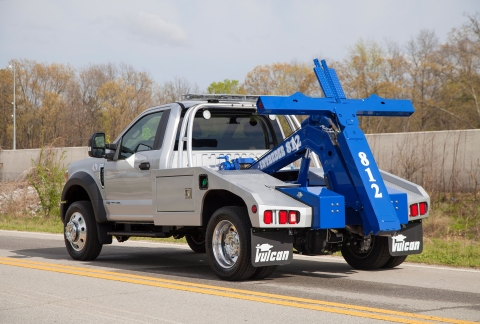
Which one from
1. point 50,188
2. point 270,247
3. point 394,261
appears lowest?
point 394,261

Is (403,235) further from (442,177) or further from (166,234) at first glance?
(442,177)

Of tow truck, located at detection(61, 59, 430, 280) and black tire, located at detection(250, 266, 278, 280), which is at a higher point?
tow truck, located at detection(61, 59, 430, 280)

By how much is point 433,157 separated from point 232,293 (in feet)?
44.0

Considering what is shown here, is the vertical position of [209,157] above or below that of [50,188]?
above

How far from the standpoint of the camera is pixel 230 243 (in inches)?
340

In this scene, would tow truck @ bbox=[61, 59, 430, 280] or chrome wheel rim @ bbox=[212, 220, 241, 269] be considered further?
chrome wheel rim @ bbox=[212, 220, 241, 269]

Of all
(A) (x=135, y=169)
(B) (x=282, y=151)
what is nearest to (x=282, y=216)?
(B) (x=282, y=151)

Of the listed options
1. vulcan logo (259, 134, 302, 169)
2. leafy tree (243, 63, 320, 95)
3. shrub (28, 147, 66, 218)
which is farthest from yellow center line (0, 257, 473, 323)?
leafy tree (243, 63, 320, 95)

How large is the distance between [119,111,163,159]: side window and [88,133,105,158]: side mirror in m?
0.32

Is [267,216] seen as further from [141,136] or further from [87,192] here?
[87,192]

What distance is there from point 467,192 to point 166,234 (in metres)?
11.8

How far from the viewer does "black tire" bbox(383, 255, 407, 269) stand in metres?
9.59

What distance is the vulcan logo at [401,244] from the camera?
29.8 ft

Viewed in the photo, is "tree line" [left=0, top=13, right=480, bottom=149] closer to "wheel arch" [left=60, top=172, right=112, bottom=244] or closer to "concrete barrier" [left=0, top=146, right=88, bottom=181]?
"concrete barrier" [left=0, top=146, right=88, bottom=181]
